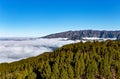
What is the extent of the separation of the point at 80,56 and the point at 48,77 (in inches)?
1348

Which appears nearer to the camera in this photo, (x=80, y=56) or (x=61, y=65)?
(x=61, y=65)

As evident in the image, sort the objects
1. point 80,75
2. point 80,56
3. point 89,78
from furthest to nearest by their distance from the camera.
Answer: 1. point 80,56
2. point 80,75
3. point 89,78

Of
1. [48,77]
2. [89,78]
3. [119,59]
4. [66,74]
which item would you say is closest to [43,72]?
[48,77]

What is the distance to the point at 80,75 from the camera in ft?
516

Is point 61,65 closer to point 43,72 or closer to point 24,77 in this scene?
point 43,72

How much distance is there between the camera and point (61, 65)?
158125mm

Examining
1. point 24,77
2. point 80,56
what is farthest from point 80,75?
point 24,77

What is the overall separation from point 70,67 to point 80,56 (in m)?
23.4

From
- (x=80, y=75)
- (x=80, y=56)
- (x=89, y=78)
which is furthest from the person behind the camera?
(x=80, y=56)

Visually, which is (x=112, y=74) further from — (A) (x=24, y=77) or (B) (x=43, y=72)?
(A) (x=24, y=77)

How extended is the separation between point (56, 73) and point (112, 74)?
3685cm

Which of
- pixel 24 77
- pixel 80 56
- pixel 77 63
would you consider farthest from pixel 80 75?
pixel 24 77

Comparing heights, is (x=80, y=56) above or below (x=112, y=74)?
above

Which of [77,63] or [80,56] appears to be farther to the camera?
[80,56]
